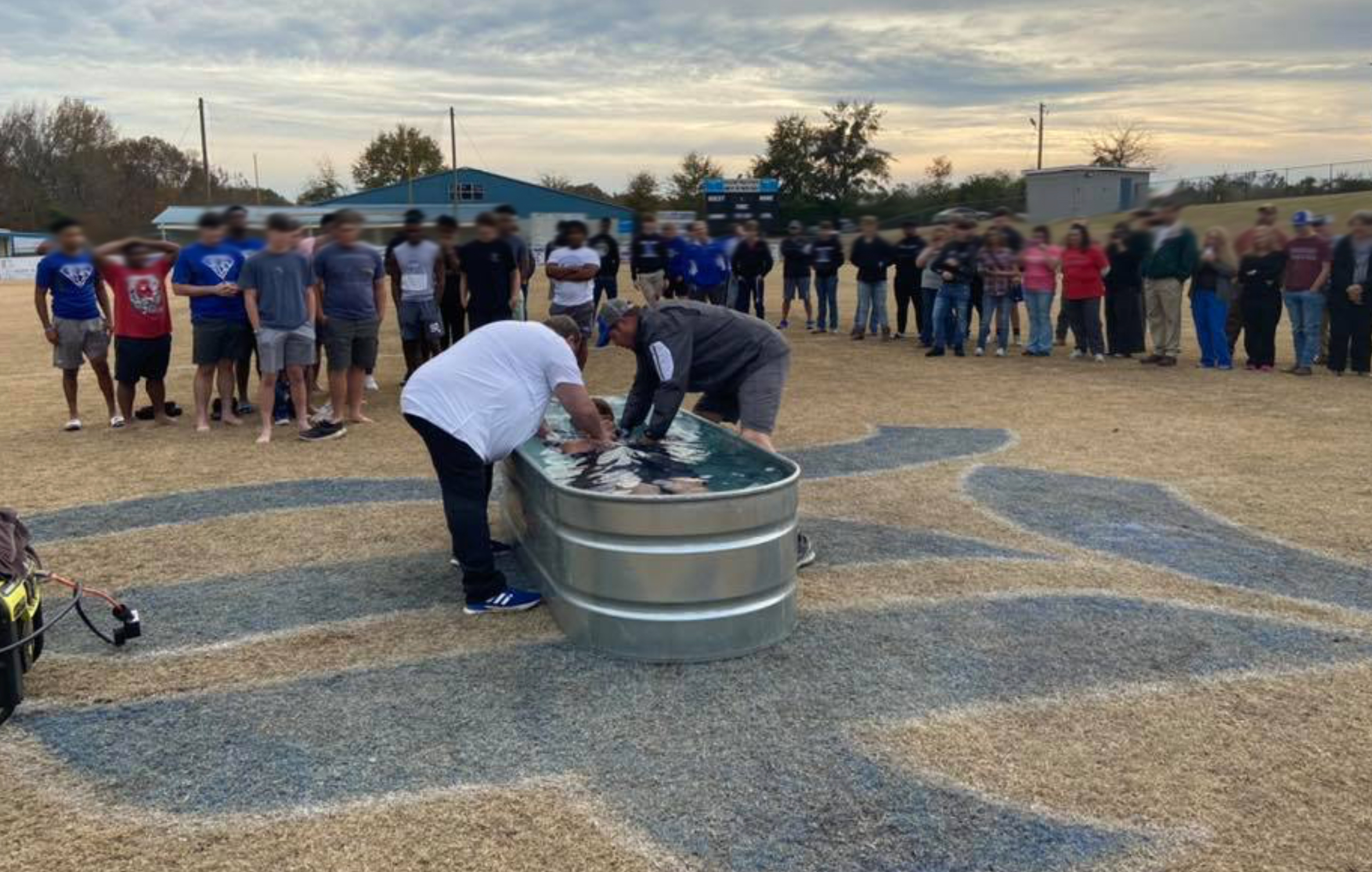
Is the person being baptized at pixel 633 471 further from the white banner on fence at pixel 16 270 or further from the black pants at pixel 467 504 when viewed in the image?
the white banner on fence at pixel 16 270

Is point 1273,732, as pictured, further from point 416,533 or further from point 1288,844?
point 416,533

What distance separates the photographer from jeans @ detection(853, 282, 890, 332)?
1655 cm

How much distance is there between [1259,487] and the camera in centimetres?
735

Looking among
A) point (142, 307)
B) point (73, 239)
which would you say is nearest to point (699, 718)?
point (73, 239)

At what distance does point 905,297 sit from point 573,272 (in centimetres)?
690

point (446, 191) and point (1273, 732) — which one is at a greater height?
point (446, 191)

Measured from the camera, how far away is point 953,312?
14.8 meters

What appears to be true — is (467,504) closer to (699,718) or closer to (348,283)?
(699,718)

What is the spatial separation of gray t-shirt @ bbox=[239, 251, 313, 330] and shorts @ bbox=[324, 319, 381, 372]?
0.35 m

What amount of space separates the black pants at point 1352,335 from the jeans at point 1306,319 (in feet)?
0.58

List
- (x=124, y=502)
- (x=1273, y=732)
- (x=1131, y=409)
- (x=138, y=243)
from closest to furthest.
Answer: (x=1273, y=732)
(x=138, y=243)
(x=124, y=502)
(x=1131, y=409)

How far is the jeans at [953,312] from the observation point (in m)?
14.6

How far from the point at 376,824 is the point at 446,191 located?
557cm

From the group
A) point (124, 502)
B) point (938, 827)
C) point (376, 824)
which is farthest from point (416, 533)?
point (938, 827)
